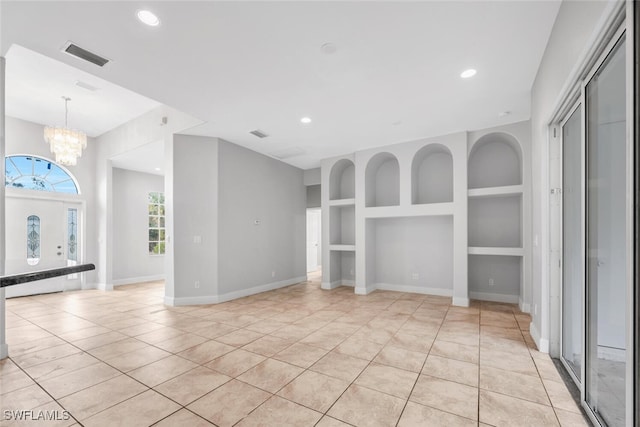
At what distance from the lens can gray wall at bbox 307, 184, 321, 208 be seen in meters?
8.59

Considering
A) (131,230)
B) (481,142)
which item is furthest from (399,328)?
(131,230)

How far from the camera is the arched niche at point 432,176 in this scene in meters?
5.78

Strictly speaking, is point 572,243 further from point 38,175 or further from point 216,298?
point 38,175

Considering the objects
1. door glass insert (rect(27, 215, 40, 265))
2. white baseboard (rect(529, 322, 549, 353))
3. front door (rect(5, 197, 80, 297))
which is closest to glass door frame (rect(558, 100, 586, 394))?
white baseboard (rect(529, 322, 549, 353))

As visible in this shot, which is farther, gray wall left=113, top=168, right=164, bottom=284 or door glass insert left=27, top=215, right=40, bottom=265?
gray wall left=113, top=168, right=164, bottom=284

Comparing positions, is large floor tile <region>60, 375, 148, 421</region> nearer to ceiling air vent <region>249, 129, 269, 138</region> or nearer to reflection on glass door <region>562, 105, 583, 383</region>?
reflection on glass door <region>562, 105, 583, 383</region>

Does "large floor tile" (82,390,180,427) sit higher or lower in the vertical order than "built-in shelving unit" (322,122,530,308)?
lower

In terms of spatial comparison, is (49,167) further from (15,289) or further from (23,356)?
(23,356)

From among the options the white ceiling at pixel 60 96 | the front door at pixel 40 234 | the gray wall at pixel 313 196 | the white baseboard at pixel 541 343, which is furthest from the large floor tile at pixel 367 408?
the front door at pixel 40 234

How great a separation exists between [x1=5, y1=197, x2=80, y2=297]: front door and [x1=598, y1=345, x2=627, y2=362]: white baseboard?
880cm

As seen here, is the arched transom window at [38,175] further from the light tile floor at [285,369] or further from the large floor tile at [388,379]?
the large floor tile at [388,379]

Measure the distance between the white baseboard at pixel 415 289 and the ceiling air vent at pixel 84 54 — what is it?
19.8 ft

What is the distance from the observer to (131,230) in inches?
313

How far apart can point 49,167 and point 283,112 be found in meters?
6.45
